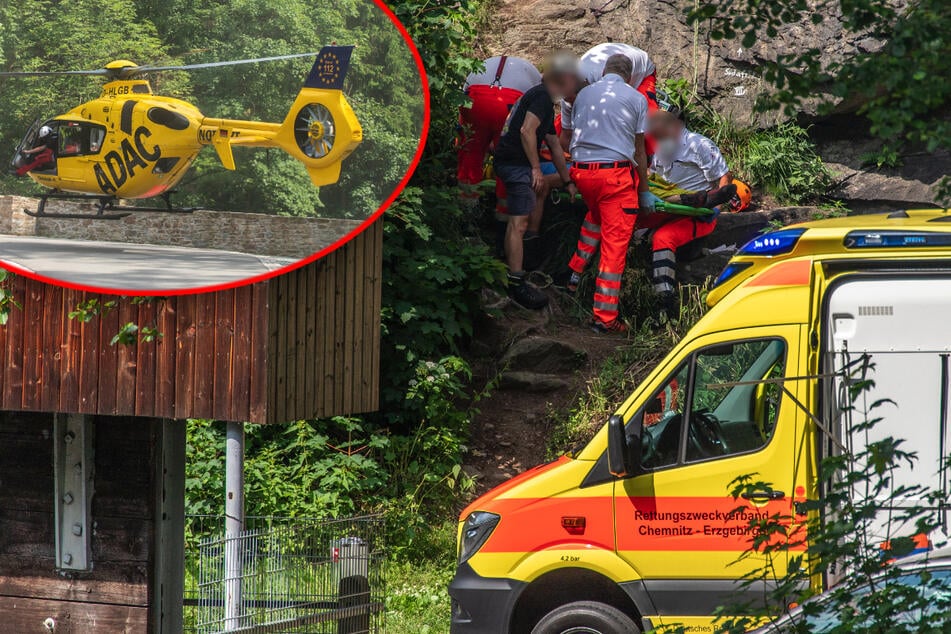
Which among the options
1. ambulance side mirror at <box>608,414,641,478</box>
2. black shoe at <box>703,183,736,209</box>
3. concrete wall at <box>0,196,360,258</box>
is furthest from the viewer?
black shoe at <box>703,183,736,209</box>

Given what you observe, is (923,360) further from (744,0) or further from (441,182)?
(441,182)

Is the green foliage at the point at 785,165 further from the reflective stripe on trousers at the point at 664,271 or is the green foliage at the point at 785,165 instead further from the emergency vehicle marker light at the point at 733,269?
the emergency vehicle marker light at the point at 733,269

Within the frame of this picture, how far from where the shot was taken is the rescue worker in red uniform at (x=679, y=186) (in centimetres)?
1233

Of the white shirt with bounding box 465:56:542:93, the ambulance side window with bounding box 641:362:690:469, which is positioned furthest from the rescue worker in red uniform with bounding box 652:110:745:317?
the ambulance side window with bounding box 641:362:690:469

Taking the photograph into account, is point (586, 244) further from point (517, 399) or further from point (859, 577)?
point (859, 577)

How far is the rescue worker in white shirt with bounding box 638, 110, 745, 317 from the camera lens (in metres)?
12.3

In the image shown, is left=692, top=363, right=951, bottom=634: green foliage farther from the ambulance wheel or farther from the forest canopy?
the ambulance wheel

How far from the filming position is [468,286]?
11.5m

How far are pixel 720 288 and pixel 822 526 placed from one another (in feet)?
9.70

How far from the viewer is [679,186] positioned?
42.1ft

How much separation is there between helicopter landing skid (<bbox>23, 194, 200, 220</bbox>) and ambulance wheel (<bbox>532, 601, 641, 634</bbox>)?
10.2ft

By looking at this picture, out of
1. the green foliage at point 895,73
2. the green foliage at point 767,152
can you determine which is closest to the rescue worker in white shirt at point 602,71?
the green foliage at point 767,152

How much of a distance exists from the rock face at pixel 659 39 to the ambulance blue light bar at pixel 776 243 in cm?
798

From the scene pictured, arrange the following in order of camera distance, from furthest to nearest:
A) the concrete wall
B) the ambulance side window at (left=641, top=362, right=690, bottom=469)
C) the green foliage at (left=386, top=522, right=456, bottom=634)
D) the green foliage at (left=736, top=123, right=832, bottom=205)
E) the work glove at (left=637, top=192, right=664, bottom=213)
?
the green foliage at (left=736, top=123, right=832, bottom=205)
the work glove at (left=637, top=192, right=664, bottom=213)
the green foliage at (left=386, top=522, right=456, bottom=634)
the ambulance side window at (left=641, top=362, right=690, bottom=469)
the concrete wall
